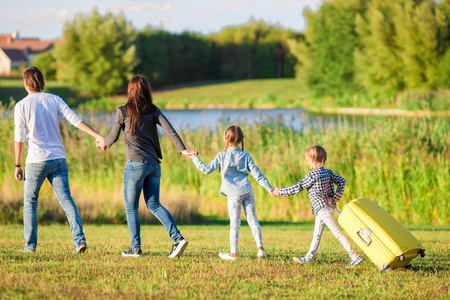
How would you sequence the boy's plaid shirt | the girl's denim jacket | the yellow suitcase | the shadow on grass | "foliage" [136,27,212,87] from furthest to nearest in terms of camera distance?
"foliage" [136,27,212,87], the shadow on grass, the girl's denim jacket, the boy's plaid shirt, the yellow suitcase

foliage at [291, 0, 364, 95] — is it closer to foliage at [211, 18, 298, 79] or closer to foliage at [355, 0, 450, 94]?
foliage at [355, 0, 450, 94]

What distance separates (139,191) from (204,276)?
129 cm

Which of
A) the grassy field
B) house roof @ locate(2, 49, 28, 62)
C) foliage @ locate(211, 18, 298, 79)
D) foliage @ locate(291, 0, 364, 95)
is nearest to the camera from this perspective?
the grassy field

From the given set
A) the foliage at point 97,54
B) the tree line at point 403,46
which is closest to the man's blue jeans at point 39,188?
the tree line at point 403,46

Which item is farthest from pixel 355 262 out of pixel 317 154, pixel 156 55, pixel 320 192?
pixel 156 55

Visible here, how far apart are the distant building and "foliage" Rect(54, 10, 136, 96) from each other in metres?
22.8

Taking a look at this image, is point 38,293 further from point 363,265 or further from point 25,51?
point 25,51

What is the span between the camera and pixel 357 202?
5008mm

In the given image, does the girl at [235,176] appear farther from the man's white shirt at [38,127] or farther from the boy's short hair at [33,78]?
the boy's short hair at [33,78]

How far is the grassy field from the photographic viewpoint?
3.83 meters

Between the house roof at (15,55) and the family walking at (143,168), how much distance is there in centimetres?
9295

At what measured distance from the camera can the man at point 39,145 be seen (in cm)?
525

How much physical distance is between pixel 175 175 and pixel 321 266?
27.1 ft

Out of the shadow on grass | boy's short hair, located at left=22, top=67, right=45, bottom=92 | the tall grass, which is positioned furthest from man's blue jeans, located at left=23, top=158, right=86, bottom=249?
the shadow on grass
